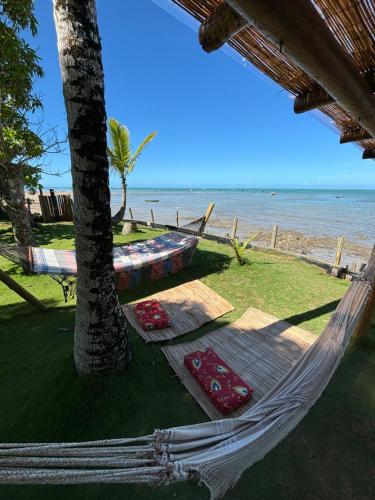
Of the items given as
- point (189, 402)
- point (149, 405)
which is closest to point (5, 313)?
point (149, 405)

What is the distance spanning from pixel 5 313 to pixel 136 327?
7.15 ft

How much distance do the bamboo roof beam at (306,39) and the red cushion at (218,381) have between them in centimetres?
239

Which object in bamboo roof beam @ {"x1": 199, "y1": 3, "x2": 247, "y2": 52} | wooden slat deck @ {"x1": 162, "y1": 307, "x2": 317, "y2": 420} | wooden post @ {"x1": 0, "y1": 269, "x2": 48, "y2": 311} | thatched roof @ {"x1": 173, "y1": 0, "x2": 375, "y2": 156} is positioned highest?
thatched roof @ {"x1": 173, "y1": 0, "x2": 375, "y2": 156}

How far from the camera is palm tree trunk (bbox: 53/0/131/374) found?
5.40 feet

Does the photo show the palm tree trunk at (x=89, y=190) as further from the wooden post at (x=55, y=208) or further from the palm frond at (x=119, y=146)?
the wooden post at (x=55, y=208)

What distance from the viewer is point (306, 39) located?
0.76 m

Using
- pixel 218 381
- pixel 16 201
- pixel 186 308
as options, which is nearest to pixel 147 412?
pixel 218 381

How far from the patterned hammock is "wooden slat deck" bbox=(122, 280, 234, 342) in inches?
22.2

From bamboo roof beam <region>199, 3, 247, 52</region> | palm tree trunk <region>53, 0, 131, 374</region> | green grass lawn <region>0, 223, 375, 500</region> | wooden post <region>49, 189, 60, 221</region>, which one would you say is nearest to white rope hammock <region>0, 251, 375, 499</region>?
green grass lawn <region>0, 223, 375, 500</region>

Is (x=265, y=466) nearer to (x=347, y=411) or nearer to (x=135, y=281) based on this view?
(x=347, y=411)

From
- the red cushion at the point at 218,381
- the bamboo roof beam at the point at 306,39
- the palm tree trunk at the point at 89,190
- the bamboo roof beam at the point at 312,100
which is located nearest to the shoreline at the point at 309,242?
the red cushion at the point at 218,381

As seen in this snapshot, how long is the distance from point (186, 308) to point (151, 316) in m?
0.72

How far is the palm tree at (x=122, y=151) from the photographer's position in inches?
339

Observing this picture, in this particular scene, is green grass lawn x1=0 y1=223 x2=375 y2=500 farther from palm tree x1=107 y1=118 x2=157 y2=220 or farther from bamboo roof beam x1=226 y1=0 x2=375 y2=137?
palm tree x1=107 y1=118 x2=157 y2=220
